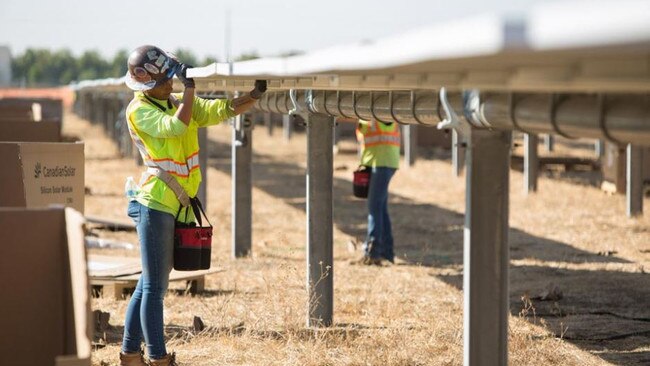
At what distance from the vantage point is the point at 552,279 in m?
10.9

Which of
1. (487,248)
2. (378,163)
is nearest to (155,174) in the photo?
(487,248)

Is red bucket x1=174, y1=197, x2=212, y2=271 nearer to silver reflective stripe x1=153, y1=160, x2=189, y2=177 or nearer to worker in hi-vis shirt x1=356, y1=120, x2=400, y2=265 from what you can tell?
silver reflective stripe x1=153, y1=160, x2=189, y2=177

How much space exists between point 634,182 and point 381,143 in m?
4.80

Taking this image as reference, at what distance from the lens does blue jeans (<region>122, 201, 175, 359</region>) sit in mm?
6473

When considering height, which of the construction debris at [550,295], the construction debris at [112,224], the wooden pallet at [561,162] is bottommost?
the construction debris at [112,224]

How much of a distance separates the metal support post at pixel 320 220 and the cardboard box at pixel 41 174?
1.55m

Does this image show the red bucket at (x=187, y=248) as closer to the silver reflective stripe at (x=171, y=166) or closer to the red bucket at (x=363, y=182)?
the silver reflective stripe at (x=171, y=166)

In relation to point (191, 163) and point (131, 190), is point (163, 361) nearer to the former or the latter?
point (131, 190)

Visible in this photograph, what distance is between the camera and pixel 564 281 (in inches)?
425

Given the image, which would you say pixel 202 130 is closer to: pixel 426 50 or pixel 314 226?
pixel 314 226

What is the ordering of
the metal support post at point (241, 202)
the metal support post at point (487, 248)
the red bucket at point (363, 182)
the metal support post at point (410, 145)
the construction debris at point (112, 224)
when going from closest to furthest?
the metal support post at point (487, 248) < the red bucket at point (363, 182) < the metal support post at point (241, 202) < the construction debris at point (112, 224) < the metal support post at point (410, 145)

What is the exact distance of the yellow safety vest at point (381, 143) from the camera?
11570mm

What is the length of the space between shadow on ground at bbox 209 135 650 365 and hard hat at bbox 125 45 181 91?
298 cm

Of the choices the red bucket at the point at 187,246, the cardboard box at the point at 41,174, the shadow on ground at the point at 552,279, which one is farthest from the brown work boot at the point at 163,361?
the shadow on ground at the point at 552,279
